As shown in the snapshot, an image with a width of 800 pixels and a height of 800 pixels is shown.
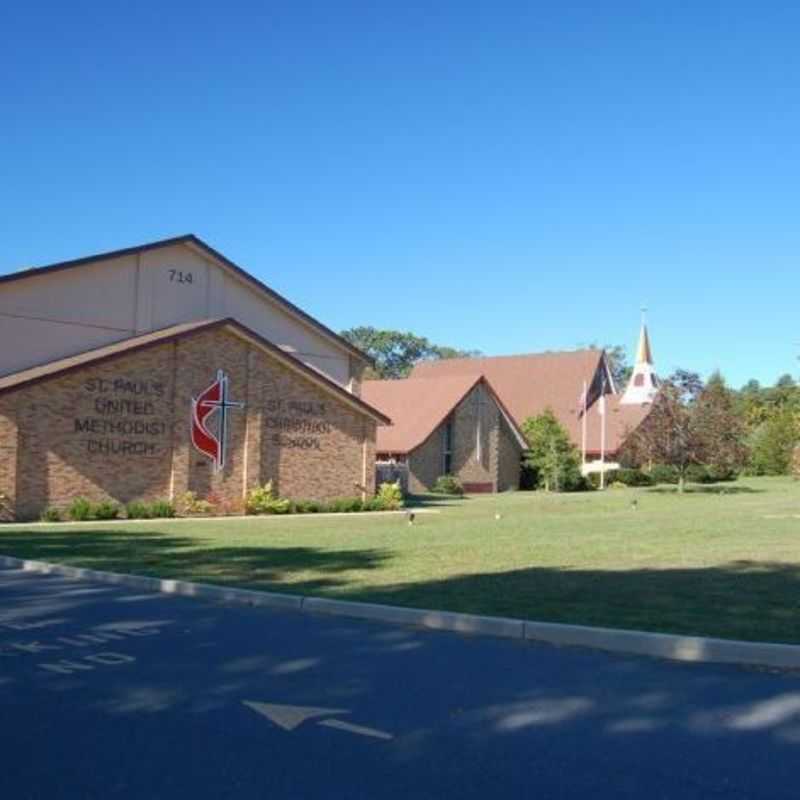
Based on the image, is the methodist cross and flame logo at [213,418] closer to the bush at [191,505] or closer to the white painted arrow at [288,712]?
the bush at [191,505]

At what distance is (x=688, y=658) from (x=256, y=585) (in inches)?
234

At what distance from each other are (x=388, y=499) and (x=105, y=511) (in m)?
10.1

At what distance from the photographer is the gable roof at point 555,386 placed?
63.6 meters

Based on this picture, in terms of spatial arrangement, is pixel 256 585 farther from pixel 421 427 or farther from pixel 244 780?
pixel 421 427

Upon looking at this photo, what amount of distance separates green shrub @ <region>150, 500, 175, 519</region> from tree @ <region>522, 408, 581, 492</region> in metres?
26.1

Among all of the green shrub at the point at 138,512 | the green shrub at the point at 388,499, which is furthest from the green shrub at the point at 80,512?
the green shrub at the point at 388,499

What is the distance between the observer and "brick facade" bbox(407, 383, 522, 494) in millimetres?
47812

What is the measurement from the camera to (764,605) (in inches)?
435

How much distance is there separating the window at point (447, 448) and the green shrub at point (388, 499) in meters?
13.7

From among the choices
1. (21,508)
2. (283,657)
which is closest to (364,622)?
(283,657)

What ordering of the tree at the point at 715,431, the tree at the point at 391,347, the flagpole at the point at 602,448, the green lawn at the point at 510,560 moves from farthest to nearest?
the tree at the point at 391,347 → the flagpole at the point at 602,448 → the tree at the point at 715,431 → the green lawn at the point at 510,560

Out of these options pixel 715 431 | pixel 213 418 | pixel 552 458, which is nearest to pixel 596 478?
pixel 552 458

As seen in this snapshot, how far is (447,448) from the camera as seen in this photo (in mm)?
49219

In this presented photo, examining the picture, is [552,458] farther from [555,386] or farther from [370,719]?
[370,719]
